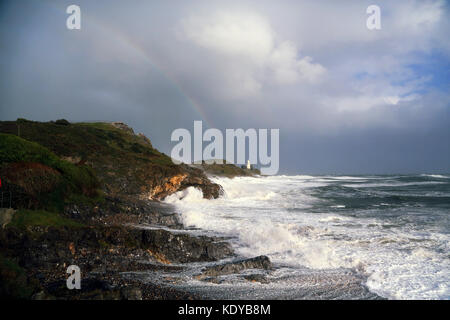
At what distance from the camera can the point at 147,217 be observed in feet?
58.4

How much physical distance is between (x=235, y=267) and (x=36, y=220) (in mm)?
8327

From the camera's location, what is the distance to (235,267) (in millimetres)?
10188

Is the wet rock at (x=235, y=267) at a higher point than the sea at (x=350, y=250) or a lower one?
higher

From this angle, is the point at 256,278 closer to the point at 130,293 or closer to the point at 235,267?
the point at 235,267

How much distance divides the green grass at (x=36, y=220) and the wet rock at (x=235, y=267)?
6137 mm

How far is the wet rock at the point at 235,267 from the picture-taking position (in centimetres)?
984

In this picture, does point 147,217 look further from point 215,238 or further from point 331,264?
point 331,264

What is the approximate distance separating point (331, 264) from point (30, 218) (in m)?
12.4

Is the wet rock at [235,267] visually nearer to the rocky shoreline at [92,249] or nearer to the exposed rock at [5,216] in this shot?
the rocky shoreline at [92,249]

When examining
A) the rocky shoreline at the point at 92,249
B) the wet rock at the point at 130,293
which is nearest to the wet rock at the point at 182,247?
the rocky shoreline at the point at 92,249

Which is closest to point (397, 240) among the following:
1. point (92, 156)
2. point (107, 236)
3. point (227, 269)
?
point (227, 269)

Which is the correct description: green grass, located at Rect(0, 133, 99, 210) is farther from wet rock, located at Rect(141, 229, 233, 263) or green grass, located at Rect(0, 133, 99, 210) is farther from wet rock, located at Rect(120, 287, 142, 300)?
wet rock, located at Rect(120, 287, 142, 300)

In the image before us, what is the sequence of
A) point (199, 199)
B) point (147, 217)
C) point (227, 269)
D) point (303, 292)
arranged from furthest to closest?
1. point (199, 199)
2. point (147, 217)
3. point (227, 269)
4. point (303, 292)

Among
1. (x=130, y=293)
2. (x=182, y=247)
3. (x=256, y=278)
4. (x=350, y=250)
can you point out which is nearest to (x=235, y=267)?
(x=256, y=278)
